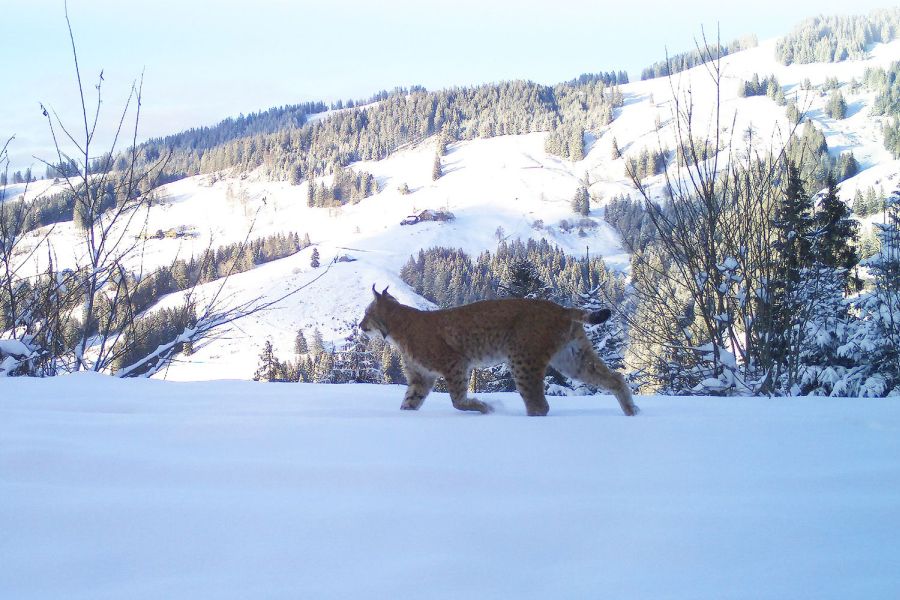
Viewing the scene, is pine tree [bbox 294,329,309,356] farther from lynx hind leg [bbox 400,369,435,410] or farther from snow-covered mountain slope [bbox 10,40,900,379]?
lynx hind leg [bbox 400,369,435,410]

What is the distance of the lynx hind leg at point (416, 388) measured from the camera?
436 centimetres

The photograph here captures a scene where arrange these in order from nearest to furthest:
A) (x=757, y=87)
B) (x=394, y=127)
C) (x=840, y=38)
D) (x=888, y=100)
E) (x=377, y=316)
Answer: (x=377, y=316)
(x=888, y=100)
(x=757, y=87)
(x=394, y=127)
(x=840, y=38)

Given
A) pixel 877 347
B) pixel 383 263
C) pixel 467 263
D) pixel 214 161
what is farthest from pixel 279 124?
pixel 877 347

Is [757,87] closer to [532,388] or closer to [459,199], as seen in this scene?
[459,199]

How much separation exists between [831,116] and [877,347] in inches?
5822

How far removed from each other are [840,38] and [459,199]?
412 ft

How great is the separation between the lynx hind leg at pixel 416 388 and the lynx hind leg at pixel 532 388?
0.64 meters

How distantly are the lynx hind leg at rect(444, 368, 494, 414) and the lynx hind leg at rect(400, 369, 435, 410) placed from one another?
0.53ft

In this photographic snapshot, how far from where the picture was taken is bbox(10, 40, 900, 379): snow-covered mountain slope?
83375 millimetres

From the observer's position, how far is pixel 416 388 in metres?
4.55

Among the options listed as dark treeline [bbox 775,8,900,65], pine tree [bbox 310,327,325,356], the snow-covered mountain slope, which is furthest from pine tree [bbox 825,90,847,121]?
pine tree [bbox 310,327,325,356]

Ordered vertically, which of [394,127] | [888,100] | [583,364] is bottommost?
[583,364]

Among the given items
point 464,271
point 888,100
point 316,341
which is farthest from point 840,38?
A: point 316,341

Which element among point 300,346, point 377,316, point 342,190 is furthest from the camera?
point 342,190
